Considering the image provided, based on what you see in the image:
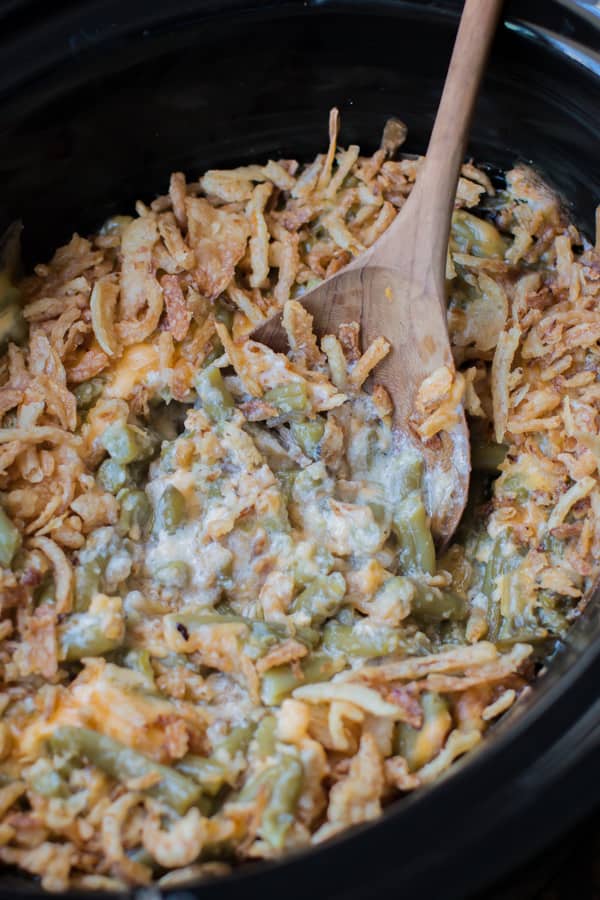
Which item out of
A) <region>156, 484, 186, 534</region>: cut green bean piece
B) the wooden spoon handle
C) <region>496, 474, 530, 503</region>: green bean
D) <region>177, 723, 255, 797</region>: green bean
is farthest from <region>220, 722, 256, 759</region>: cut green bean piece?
the wooden spoon handle

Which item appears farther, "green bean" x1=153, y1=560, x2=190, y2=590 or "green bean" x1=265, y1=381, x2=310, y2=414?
"green bean" x1=265, y1=381, x2=310, y2=414

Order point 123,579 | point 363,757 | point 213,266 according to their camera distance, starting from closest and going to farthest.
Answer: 1. point 363,757
2. point 123,579
3. point 213,266

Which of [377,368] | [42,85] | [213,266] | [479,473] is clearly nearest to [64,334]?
[213,266]

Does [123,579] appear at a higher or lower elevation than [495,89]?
lower

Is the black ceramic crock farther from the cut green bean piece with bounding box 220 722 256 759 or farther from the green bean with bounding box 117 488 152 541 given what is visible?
the green bean with bounding box 117 488 152 541

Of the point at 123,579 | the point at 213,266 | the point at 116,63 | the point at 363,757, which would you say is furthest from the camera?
the point at 213,266

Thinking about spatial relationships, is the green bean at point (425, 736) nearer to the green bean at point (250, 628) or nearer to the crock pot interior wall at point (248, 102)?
the green bean at point (250, 628)

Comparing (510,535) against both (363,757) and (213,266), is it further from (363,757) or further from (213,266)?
(213,266)
